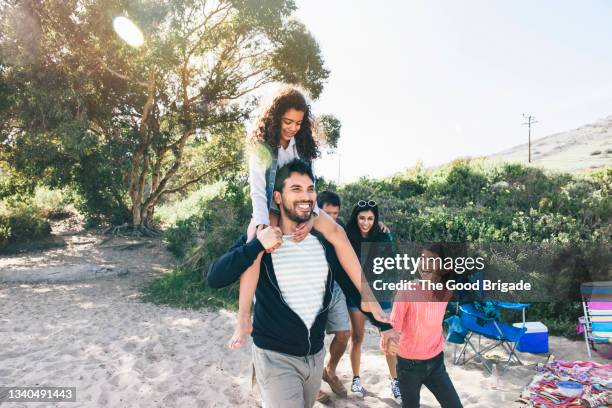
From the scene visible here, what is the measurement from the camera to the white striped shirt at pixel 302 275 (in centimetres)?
238

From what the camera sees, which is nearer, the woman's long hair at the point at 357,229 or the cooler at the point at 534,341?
the woman's long hair at the point at 357,229

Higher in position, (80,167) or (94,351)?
(80,167)

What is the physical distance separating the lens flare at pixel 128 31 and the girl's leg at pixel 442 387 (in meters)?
11.3

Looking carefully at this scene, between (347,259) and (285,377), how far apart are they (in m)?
0.75

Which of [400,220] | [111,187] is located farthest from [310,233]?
[111,187]

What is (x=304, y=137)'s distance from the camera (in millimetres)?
3264

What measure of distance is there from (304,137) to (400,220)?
6493 mm

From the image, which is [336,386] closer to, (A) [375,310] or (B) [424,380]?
(B) [424,380]

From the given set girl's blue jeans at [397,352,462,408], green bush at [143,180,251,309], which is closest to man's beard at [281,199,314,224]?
girl's blue jeans at [397,352,462,408]

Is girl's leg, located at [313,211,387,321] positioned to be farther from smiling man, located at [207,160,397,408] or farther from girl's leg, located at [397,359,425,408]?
girl's leg, located at [397,359,425,408]

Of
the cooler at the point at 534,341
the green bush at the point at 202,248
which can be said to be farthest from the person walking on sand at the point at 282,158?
the green bush at the point at 202,248

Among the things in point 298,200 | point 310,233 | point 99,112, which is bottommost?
point 310,233

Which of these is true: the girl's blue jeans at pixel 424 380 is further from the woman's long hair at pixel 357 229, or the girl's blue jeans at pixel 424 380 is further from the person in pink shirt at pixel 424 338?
the woman's long hair at pixel 357 229

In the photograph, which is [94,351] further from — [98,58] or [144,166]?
[144,166]
